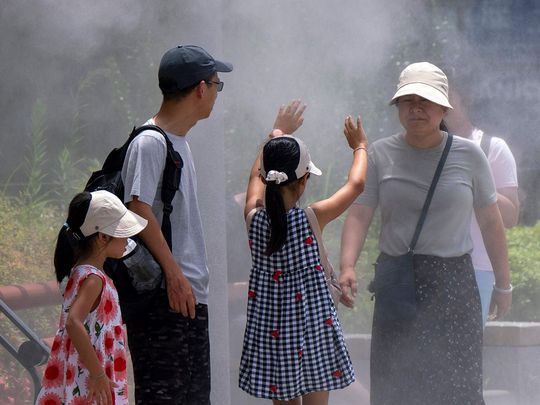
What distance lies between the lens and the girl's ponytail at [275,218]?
3.80 meters

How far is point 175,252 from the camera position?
3689 millimetres

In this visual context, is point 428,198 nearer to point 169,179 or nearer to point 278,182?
point 278,182

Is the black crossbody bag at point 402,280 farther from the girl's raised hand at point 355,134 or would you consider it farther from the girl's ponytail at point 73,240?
the girl's ponytail at point 73,240

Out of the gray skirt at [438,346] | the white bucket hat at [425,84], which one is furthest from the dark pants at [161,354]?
the white bucket hat at [425,84]

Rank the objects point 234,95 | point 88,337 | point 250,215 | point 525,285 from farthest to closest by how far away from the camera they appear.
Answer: point 525,285, point 234,95, point 250,215, point 88,337

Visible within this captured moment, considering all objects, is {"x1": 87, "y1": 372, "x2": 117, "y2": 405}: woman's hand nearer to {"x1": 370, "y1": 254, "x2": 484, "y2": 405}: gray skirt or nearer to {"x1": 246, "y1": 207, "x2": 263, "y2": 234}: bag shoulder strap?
{"x1": 246, "y1": 207, "x2": 263, "y2": 234}: bag shoulder strap

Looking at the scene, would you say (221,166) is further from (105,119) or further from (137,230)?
(105,119)

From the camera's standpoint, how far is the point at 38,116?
5.92 meters

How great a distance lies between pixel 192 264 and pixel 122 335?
30cm

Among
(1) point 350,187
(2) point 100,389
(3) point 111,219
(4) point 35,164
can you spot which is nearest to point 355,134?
(1) point 350,187

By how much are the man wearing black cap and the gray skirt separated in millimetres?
827

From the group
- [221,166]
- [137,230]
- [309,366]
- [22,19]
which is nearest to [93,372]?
[137,230]

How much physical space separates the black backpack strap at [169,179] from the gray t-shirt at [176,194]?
0.7 inches

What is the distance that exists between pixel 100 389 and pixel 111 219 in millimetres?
471
